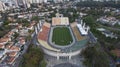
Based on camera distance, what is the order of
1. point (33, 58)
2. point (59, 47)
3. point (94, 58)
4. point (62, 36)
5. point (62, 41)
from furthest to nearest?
point (62, 36), point (62, 41), point (59, 47), point (33, 58), point (94, 58)

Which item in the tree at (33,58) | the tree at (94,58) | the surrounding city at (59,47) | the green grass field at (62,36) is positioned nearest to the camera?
the tree at (94,58)

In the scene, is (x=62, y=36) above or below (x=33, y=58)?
below

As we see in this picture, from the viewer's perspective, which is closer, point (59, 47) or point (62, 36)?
point (59, 47)

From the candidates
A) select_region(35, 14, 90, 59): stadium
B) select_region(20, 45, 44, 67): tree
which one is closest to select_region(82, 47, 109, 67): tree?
select_region(35, 14, 90, 59): stadium

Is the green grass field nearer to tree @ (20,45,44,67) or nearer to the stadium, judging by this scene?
the stadium

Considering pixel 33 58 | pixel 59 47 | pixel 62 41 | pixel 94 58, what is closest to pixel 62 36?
pixel 62 41

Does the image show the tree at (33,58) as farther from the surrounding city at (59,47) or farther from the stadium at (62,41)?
the stadium at (62,41)

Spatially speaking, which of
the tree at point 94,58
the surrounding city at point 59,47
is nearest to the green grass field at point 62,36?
the surrounding city at point 59,47

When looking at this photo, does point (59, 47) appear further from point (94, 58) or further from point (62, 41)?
point (94, 58)

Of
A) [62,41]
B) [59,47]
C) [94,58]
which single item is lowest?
[62,41]
